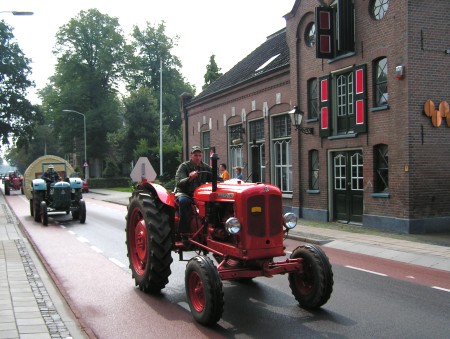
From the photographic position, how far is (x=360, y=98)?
14844mm

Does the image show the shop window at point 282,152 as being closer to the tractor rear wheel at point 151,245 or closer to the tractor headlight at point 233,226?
the tractor rear wheel at point 151,245

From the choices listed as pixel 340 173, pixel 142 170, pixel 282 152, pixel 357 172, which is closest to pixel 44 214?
pixel 142 170

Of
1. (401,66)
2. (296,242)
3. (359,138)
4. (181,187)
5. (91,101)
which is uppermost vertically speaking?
(91,101)

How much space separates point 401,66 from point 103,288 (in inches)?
401

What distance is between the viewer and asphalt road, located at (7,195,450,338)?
5355 millimetres

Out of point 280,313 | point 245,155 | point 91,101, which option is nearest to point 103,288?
point 280,313

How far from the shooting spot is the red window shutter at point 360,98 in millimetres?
14688

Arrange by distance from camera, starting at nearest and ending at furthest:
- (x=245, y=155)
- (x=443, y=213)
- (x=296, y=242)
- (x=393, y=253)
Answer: (x=393, y=253) → (x=296, y=242) → (x=443, y=213) → (x=245, y=155)

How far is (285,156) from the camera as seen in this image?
64.9ft

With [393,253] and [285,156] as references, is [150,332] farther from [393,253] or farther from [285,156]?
[285,156]

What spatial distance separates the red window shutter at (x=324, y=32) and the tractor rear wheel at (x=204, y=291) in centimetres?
1191

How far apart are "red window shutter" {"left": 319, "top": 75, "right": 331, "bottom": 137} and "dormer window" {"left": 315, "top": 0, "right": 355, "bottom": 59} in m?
0.93

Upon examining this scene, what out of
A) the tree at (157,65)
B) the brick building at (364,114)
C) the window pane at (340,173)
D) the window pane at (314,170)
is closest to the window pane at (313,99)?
the brick building at (364,114)

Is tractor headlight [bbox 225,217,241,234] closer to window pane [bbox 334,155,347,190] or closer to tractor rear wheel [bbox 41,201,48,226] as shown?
window pane [bbox 334,155,347,190]
